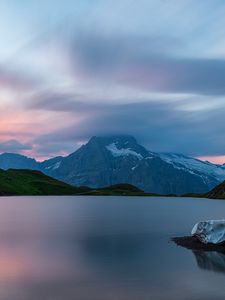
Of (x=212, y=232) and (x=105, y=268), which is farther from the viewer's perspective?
(x=212, y=232)

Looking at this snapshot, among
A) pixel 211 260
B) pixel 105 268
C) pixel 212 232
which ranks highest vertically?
pixel 212 232

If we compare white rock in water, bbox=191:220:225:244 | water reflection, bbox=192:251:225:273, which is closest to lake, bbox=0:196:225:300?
water reflection, bbox=192:251:225:273

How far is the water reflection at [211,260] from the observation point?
2113 inches

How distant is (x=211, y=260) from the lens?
2335 inches

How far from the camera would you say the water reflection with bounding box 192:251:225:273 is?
Result: 53669mm

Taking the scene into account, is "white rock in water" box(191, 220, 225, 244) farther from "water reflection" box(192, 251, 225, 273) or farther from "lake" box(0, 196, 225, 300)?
"water reflection" box(192, 251, 225, 273)

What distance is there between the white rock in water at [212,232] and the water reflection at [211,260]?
611 cm

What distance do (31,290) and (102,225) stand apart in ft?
228

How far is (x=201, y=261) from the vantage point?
58688 millimetres

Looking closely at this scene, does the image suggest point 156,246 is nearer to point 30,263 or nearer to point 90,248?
point 90,248

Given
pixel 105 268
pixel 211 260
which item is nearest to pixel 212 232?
pixel 211 260

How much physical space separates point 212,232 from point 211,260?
15.0 m

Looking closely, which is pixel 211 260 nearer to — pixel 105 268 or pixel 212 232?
pixel 212 232

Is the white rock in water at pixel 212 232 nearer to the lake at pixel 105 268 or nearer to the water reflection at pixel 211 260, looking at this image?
the lake at pixel 105 268
